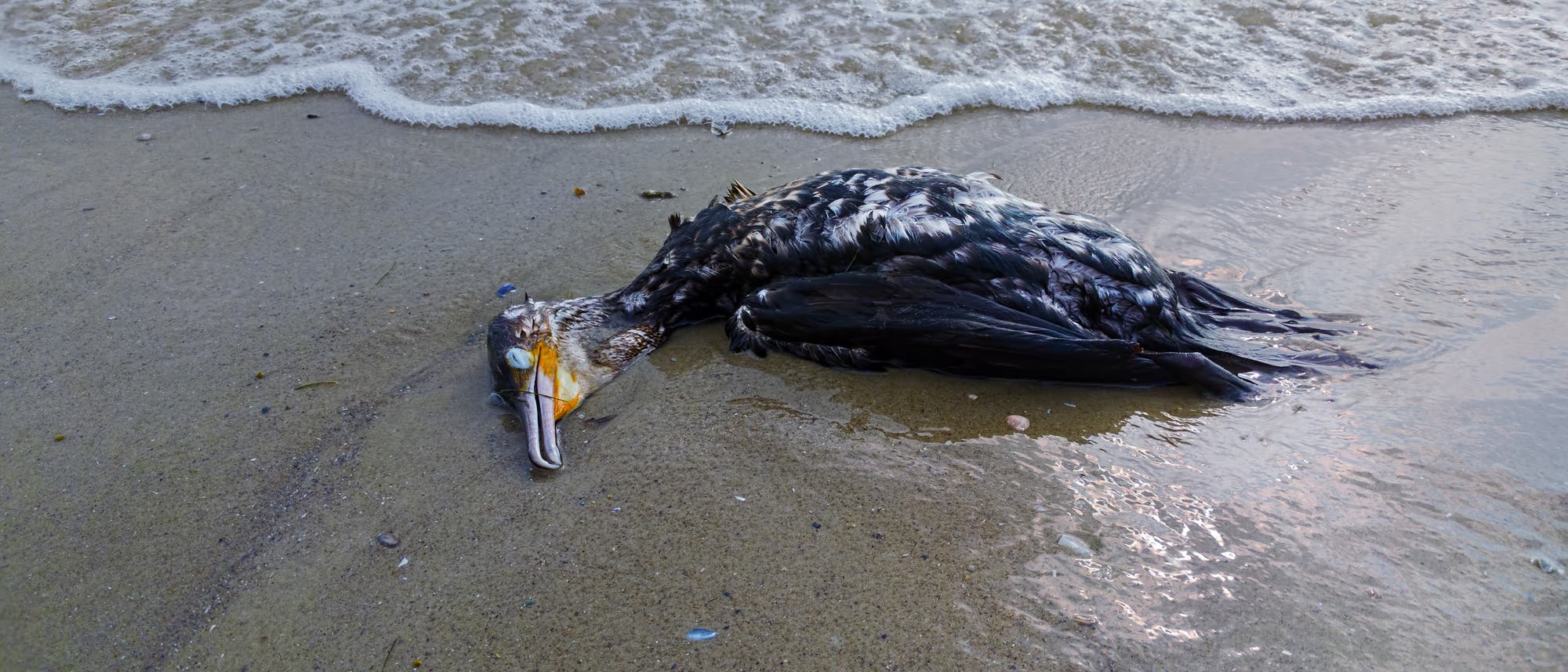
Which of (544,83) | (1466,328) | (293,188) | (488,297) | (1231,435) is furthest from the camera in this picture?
(544,83)

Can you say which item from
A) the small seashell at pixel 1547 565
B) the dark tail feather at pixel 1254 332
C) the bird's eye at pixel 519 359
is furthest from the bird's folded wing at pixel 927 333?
the small seashell at pixel 1547 565

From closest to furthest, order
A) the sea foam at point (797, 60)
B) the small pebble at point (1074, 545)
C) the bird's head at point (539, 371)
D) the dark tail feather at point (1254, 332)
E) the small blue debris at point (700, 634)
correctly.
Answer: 1. the small blue debris at point (700, 634)
2. the small pebble at point (1074, 545)
3. the bird's head at point (539, 371)
4. the dark tail feather at point (1254, 332)
5. the sea foam at point (797, 60)

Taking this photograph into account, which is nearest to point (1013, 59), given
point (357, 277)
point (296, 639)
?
point (357, 277)

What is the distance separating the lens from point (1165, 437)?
289 centimetres

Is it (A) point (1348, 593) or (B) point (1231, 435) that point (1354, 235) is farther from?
(A) point (1348, 593)

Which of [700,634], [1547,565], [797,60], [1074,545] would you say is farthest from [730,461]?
[797,60]

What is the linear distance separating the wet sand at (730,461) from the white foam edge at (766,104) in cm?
66

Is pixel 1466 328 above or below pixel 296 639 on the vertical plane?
above

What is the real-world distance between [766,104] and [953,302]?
2.62m

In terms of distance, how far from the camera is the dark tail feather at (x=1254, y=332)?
10.4ft

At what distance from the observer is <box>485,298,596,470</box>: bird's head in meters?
3.03

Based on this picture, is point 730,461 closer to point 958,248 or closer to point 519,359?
point 519,359

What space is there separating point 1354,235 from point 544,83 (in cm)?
439

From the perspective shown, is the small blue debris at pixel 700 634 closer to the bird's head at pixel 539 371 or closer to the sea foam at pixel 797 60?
the bird's head at pixel 539 371
